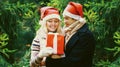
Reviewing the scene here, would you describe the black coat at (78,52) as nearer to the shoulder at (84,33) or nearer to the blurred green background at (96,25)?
the shoulder at (84,33)

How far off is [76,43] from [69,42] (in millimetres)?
90

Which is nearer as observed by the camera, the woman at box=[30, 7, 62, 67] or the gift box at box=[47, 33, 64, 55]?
the gift box at box=[47, 33, 64, 55]

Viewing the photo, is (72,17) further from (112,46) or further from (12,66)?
(12,66)

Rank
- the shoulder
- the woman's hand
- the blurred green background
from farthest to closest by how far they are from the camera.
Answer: the blurred green background → the shoulder → the woman's hand

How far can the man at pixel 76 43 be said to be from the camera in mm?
3643

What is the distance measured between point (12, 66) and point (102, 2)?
204 cm

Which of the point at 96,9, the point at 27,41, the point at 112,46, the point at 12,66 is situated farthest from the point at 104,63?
the point at 27,41

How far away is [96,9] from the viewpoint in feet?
21.9

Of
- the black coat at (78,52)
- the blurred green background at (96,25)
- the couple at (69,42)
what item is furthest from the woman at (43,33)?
the blurred green background at (96,25)

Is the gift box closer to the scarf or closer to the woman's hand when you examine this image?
the woman's hand

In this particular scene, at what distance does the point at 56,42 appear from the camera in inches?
142

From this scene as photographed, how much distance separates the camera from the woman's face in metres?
3.76

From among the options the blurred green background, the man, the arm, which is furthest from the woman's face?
the blurred green background

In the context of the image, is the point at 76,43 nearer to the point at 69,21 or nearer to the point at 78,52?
the point at 78,52
